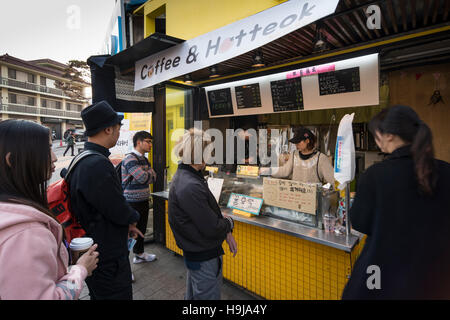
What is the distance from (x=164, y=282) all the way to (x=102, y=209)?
89.0 inches

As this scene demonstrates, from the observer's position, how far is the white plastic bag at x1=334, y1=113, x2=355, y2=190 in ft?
6.87

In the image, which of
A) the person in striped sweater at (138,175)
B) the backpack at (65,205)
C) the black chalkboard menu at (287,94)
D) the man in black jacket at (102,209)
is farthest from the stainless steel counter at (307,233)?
the black chalkboard menu at (287,94)

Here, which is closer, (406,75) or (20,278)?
(20,278)

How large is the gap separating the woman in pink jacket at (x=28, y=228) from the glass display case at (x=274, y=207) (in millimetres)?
2160

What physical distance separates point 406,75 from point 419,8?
285 centimetres

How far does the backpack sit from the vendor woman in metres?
3.00

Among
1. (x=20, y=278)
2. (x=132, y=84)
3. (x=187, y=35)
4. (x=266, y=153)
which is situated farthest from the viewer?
(x=266, y=153)

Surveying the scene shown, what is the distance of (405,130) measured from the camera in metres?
1.41

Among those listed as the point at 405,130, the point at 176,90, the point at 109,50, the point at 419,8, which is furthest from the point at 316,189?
the point at 109,50

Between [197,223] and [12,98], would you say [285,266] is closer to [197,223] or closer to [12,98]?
[197,223]

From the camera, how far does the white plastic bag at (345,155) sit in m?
2.09

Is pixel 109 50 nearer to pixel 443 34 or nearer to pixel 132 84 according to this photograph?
pixel 132 84

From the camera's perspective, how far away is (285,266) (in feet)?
9.39
